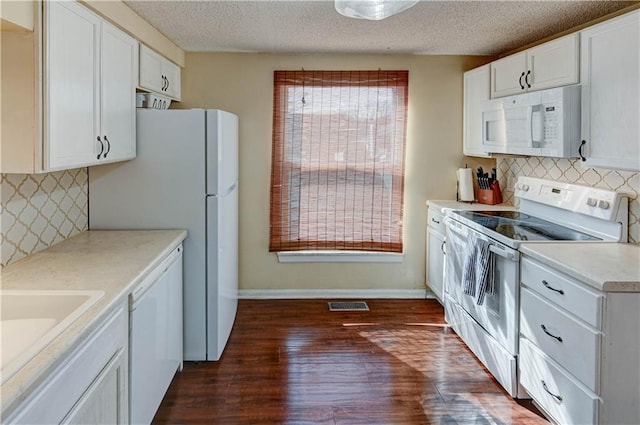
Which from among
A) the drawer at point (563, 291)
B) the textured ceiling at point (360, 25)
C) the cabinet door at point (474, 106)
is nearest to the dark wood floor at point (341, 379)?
the drawer at point (563, 291)

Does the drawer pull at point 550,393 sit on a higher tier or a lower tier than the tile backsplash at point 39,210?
lower

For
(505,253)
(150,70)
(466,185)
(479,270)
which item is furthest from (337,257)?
(150,70)

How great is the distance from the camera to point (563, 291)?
88.7 inches

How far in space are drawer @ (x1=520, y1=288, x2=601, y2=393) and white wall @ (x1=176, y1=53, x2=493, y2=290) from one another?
1987 mm

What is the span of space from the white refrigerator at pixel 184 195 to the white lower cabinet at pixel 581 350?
1.90m

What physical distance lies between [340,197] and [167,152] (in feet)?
5.82

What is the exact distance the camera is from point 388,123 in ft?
14.5

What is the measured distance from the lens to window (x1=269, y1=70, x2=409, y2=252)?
4352 mm

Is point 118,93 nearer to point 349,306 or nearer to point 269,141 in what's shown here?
point 269,141

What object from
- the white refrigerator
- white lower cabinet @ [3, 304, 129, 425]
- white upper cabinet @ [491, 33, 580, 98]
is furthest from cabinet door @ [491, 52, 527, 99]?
white lower cabinet @ [3, 304, 129, 425]

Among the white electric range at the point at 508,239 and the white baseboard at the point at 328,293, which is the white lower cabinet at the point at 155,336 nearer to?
the white baseboard at the point at 328,293

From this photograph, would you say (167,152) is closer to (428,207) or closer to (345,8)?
(345,8)

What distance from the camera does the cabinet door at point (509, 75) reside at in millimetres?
3395

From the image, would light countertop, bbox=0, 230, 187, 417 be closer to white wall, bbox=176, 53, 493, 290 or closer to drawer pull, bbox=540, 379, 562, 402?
white wall, bbox=176, 53, 493, 290
